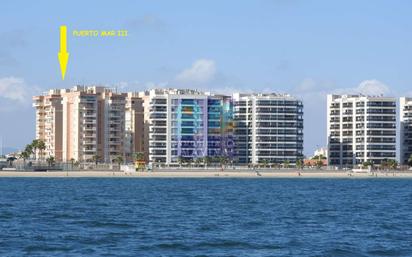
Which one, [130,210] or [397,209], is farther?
[397,209]

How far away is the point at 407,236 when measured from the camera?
7056 cm

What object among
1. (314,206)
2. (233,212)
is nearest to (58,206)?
(233,212)

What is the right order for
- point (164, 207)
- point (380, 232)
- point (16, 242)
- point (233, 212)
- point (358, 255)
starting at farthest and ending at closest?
point (164, 207), point (233, 212), point (380, 232), point (16, 242), point (358, 255)

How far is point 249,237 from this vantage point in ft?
224

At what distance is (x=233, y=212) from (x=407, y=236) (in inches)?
1112

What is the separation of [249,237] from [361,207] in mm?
43352

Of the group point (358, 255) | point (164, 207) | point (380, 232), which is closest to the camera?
point (358, 255)

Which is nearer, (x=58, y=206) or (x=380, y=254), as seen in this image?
(x=380, y=254)

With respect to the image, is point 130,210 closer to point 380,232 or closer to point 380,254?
point 380,232

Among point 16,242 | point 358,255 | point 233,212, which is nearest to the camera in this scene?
point 358,255

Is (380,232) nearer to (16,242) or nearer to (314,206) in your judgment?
(16,242)

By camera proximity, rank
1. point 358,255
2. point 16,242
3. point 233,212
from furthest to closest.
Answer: point 233,212 → point 16,242 → point 358,255

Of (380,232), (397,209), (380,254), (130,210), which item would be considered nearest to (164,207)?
(130,210)

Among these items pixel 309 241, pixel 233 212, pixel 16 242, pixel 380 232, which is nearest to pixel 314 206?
pixel 233 212
